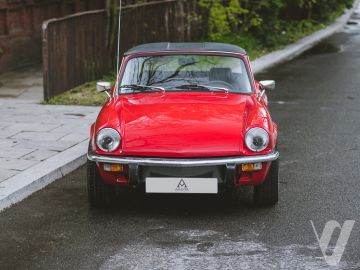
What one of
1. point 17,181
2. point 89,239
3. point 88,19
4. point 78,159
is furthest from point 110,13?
point 89,239

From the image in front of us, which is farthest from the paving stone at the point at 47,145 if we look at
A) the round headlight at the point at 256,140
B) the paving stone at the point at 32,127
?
the round headlight at the point at 256,140

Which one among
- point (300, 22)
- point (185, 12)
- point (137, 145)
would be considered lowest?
point (300, 22)

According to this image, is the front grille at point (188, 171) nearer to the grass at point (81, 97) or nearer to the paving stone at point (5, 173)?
the paving stone at point (5, 173)

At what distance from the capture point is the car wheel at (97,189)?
6.70 meters

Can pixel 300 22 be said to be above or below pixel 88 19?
below

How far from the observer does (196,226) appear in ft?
20.6

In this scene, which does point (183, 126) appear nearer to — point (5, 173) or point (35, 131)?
point (5, 173)

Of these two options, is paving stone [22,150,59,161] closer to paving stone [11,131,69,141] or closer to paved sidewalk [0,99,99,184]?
paved sidewalk [0,99,99,184]

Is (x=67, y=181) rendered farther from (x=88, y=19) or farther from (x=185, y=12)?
(x=185, y=12)

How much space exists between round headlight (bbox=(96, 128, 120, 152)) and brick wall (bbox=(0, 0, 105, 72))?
30.3ft

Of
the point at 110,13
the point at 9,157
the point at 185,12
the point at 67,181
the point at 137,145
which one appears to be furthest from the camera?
the point at 185,12

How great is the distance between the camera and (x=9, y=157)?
27.6 feet

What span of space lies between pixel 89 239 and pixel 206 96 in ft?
6.47

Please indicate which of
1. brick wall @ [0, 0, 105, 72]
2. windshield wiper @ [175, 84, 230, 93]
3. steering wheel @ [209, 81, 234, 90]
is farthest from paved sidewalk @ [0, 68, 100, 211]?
brick wall @ [0, 0, 105, 72]
